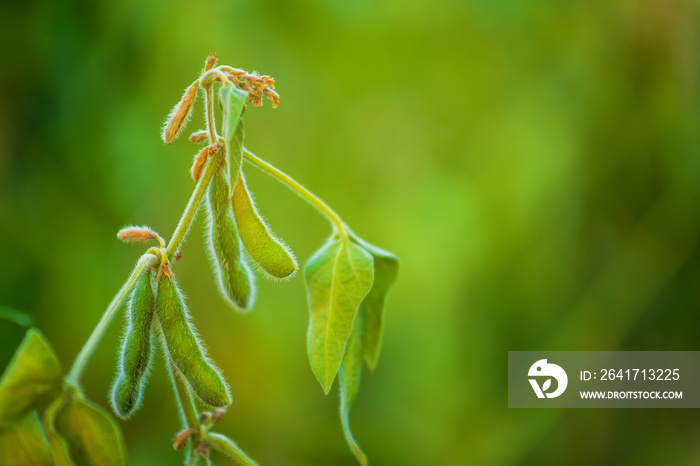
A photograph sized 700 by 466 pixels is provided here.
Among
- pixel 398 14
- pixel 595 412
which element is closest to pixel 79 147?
pixel 398 14

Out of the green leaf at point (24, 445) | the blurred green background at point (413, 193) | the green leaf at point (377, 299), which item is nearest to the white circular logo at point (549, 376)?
the blurred green background at point (413, 193)

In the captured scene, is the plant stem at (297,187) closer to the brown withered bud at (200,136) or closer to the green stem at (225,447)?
the brown withered bud at (200,136)

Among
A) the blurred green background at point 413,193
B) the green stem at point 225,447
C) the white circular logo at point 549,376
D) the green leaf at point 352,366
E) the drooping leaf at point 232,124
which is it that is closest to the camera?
the drooping leaf at point 232,124

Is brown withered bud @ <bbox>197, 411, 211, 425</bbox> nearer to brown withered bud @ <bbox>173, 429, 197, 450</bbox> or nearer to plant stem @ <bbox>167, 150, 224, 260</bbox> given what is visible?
brown withered bud @ <bbox>173, 429, 197, 450</bbox>

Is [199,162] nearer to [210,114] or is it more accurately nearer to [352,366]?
[210,114]

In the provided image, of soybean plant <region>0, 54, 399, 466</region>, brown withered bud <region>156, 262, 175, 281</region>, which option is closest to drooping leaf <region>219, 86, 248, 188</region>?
soybean plant <region>0, 54, 399, 466</region>

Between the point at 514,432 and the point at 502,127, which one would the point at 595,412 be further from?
the point at 502,127
